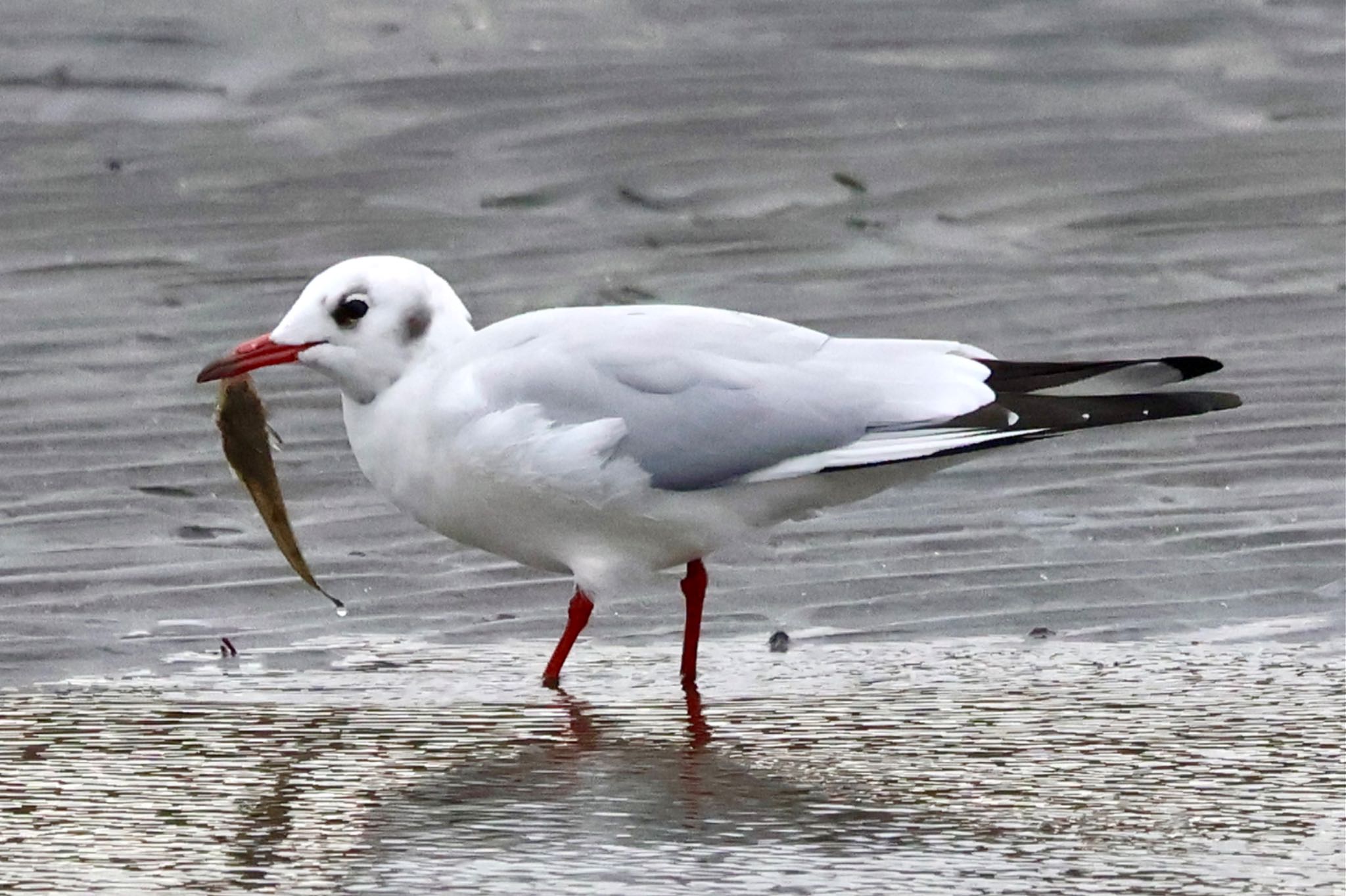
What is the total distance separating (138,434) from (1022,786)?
3.46m

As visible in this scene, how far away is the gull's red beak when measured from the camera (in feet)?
17.4

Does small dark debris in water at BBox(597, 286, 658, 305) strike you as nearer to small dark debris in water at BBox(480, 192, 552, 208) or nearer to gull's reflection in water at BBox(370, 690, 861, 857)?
small dark debris in water at BBox(480, 192, 552, 208)

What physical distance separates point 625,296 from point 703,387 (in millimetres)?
2833

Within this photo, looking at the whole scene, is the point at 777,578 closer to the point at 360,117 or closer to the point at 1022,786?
the point at 1022,786

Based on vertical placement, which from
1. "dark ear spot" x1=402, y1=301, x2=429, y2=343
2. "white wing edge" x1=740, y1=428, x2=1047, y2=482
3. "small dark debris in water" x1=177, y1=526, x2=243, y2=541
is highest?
"dark ear spot" x1=402, y1=301, x2=429, y2=343

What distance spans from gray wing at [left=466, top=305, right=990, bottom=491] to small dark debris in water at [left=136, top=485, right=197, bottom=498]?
58.6 inches

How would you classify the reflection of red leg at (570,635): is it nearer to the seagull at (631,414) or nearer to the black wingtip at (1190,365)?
the seagull at (631,414)

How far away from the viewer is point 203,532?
6324 millimetres

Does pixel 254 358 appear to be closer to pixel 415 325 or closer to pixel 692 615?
pixel 415 325

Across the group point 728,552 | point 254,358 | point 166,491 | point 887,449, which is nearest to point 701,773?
point 887,449

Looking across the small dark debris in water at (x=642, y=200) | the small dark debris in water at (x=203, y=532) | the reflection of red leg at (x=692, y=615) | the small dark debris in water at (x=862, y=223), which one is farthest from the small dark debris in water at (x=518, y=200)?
the reflection of red leg at (x=692, y=615)

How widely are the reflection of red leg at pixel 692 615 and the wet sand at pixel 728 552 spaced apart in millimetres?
71

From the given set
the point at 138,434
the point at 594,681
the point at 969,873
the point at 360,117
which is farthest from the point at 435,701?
the point at 360,117

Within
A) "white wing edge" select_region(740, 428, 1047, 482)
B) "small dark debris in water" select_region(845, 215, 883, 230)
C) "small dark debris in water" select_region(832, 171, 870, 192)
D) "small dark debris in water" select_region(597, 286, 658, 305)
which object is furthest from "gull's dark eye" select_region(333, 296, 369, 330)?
"small dark debris in water" select_region(832, 171, 870, 192)
